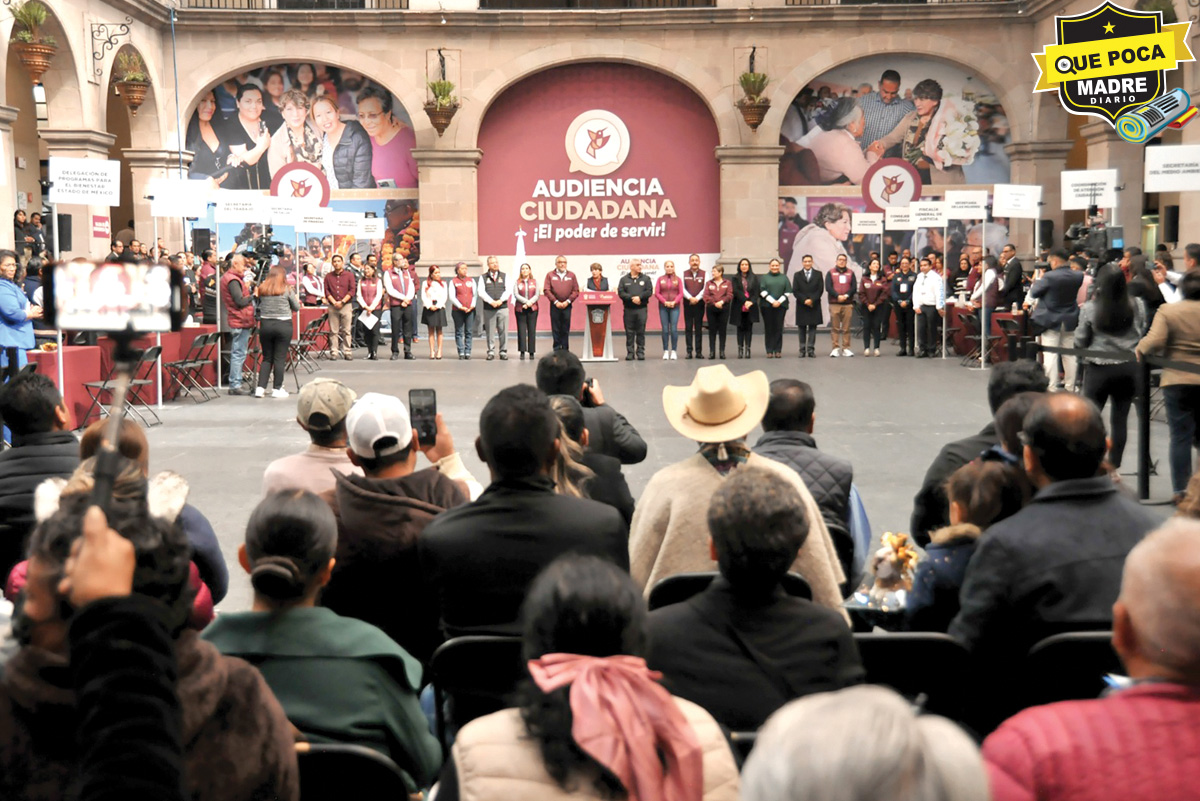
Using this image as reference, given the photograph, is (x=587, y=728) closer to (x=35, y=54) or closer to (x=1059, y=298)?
(x=1059, y=298)

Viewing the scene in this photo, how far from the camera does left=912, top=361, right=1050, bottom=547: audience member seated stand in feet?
Answer: 14.3

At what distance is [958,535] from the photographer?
3277mm

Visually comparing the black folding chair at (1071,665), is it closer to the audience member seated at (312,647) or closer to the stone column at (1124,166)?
the audience member seated at (312,647)

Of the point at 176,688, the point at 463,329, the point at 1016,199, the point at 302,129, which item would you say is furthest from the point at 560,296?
the point at 176,688

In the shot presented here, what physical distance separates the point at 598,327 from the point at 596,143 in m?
5.91

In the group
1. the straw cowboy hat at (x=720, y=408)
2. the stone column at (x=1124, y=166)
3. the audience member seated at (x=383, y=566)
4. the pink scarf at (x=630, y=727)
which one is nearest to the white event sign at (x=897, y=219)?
the stone column at (x=1124, y=166)

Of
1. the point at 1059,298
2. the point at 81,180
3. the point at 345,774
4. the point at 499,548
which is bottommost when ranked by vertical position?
the point at 345,774

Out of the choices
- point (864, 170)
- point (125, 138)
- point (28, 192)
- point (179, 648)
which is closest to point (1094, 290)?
point (179, 648)

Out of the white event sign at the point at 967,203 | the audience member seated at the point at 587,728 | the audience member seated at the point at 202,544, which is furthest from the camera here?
the white event sign at the point at 967,203

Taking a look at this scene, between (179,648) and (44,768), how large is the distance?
0.73 feet

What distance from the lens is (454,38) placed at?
22.4 metres

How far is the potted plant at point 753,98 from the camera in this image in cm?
2184

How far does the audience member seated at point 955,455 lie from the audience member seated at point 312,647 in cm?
230

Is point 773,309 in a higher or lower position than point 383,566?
higher
